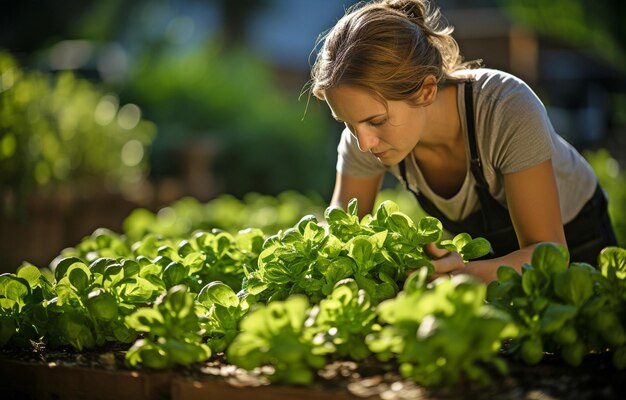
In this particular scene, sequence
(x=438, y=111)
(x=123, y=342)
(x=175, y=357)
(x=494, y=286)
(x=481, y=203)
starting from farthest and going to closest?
1. (x=481, y=203)
2. (x=438, y=111)
3. (x=123, y=342)
4. (x=494, y=286)
5. (x=175, y=357)

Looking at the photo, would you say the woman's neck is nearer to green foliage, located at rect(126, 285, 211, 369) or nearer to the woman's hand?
the woman's hand

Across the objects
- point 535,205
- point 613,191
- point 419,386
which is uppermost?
point 535,205

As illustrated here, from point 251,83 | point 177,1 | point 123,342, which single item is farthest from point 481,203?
point 177,1

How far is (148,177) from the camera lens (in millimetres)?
7836

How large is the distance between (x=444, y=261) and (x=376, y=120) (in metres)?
0.46

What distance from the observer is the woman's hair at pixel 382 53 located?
1970 millimetres

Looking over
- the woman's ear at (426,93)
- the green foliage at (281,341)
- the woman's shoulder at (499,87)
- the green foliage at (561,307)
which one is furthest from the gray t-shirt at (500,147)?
the green foliage at (281,341)

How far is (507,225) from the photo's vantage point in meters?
2.42

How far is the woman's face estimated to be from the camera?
1.94 meters

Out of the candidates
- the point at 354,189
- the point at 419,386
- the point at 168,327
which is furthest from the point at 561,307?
the point at 354,189

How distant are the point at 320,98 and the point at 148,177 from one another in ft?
19.3

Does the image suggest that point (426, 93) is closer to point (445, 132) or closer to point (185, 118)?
point (445, 132)

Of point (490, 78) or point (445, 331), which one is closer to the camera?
point (445, 331)

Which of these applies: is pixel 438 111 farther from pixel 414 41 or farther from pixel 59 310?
pixel 59 310
